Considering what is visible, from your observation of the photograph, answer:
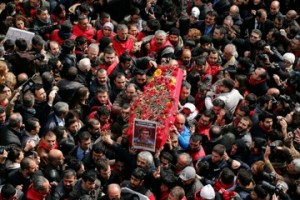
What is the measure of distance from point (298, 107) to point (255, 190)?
2.48 metres

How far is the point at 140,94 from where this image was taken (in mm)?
10539

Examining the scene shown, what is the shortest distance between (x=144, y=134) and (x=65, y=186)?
1.30m

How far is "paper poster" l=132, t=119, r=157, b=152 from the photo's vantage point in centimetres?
954

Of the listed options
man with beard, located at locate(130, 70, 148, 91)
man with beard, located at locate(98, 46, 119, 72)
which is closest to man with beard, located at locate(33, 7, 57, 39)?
man with beard, located at locate(98, 46, 119, 72)

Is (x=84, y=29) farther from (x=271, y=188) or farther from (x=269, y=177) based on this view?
→ (x=271, y=188)

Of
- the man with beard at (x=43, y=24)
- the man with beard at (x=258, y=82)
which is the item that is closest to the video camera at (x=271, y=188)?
the man with beard at (x=258, y=82)

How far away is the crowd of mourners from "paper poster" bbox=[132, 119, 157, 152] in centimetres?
4

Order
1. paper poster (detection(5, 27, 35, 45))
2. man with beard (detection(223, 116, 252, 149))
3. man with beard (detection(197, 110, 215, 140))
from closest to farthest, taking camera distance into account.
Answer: man with beard (detection(223, 116, 252, 149)) → man with beard (detection(197, 110, 215, 140)) → paper poster (detection(5, 27, 35, 45))

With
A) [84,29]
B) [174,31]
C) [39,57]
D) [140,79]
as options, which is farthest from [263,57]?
[39,57]

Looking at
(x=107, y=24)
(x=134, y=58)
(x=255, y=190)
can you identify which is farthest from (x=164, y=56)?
(x=255, y=190)

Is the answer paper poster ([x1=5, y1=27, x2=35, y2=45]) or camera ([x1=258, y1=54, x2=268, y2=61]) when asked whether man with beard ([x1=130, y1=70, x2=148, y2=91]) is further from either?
camera ([x1=258, y1=54, x2=268, y2=61])

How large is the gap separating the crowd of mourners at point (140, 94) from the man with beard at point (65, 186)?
2 cm

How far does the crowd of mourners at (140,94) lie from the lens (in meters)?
9.24

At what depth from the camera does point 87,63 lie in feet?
37.2
